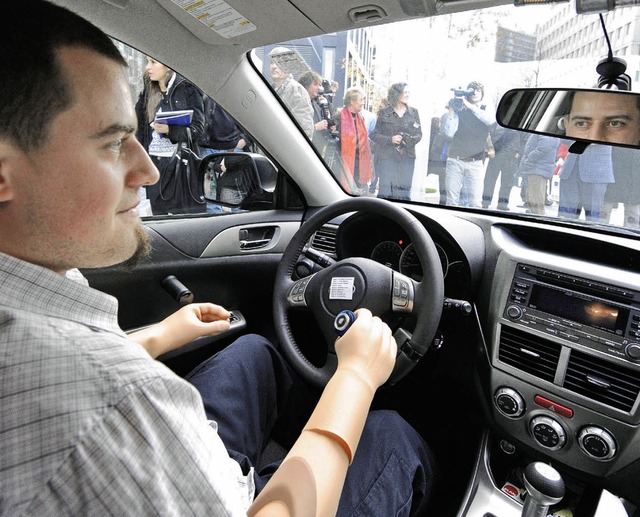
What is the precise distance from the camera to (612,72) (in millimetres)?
1483

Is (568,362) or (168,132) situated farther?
(168,132)

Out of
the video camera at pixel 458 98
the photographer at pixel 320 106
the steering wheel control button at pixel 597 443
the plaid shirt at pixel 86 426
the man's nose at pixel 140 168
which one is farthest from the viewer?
the photographer at pixel 320 106

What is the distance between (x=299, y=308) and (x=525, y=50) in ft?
4.87

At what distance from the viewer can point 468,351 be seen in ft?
7.01

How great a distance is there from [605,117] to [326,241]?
1.28 metres

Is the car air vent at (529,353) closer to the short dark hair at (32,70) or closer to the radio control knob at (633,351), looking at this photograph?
the radio control knob at (633,351)

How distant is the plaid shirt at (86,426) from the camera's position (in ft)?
2.20

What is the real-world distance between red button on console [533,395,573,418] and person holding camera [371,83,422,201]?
53.2 inches

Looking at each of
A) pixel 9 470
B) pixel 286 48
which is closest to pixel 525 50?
pixel 286 48

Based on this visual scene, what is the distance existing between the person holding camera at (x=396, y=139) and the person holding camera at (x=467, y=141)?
8.0 inches

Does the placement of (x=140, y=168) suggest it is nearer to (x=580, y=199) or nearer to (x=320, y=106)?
(x=580, y=199)

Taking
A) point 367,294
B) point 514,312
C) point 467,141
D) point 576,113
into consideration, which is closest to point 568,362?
point 514,312

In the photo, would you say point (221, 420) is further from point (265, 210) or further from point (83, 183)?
point (265, 210)

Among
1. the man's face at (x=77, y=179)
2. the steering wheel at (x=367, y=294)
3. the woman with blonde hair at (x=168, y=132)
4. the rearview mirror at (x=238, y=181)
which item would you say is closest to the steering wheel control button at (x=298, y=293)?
the steering wheel at (x=367, y=294)
